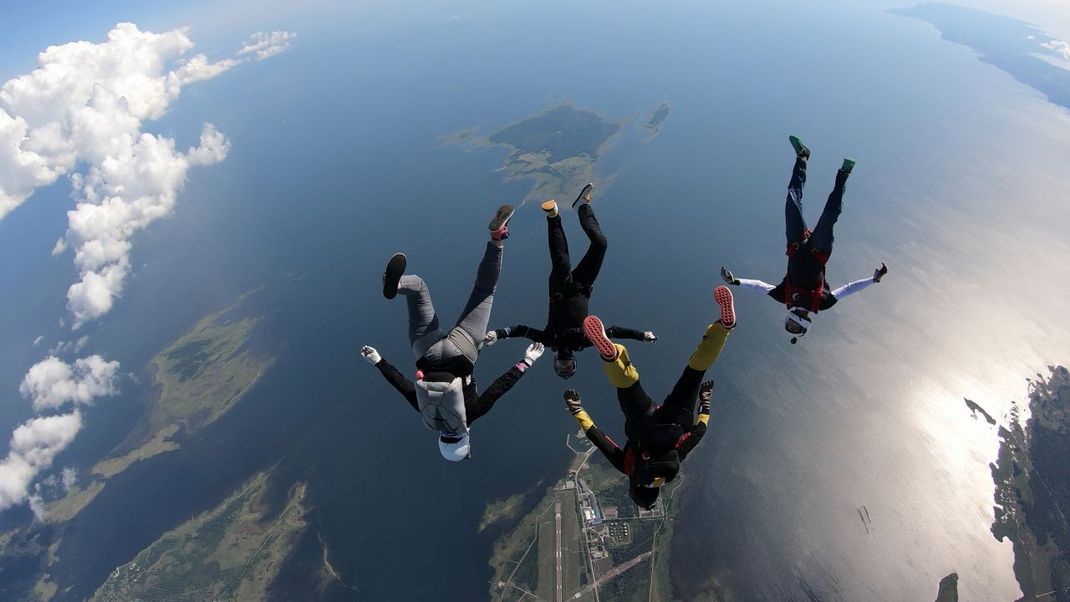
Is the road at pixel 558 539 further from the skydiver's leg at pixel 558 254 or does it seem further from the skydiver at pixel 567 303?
the skydiver's leg at pixel 558 254

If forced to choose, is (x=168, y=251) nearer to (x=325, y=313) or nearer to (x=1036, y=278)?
(x=325, y=313)

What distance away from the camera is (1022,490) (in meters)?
56.0

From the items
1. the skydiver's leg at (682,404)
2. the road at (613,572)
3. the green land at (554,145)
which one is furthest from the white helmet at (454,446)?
the green land at (554,145)

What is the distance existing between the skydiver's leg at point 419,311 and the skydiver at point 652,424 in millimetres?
3452

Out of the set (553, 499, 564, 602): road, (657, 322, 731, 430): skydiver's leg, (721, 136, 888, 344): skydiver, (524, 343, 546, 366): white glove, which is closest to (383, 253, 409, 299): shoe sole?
(524, 343, 546, 366): white glove

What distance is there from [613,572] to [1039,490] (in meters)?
55.6

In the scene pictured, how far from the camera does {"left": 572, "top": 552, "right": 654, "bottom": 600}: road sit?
51.4 metres

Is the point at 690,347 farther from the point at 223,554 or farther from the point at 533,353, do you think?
the point at 223,554

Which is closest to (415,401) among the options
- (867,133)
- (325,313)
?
(325,313)

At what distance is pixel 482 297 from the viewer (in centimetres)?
1041

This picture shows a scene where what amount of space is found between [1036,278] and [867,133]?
77.8 meters

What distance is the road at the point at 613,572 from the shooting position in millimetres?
51375

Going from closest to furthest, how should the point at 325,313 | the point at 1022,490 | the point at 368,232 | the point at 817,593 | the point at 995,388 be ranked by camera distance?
1. the point at 817,593
2. the point at 1022,490
3. the point at 995,388
4. the point at 325,313
5. the point at 368,232

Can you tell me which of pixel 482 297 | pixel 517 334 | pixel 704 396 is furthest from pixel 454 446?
pixel 704 396
